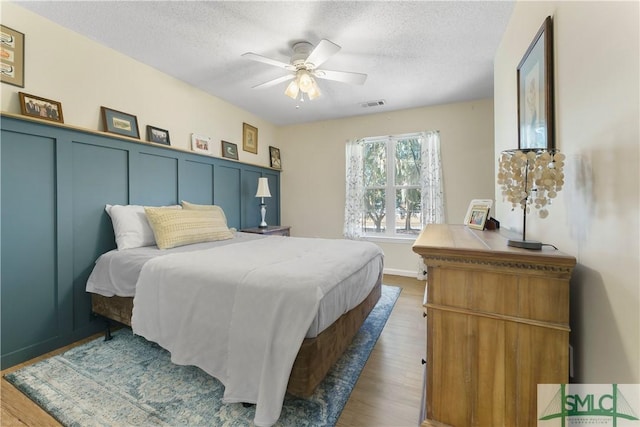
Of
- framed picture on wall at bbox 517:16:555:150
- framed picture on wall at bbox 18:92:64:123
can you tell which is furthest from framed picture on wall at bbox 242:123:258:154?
framed picture on wall at bbox 517:16:555:150

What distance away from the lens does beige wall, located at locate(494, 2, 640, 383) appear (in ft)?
2.50

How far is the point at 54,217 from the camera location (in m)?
2.04

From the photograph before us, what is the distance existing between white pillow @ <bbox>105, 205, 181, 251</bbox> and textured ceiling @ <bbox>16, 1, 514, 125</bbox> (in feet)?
4.95

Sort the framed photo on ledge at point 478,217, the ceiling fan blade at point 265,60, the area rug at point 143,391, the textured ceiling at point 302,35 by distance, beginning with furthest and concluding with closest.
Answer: the ceiling fan blade at point 265,60, the textured ceiling at point 302,35, the framed photo on ledge at point 478,217, the area rug at point 143,391

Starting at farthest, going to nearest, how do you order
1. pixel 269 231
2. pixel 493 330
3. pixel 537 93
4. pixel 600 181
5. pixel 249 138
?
pixel 249 138
pixel 269 231
pixel 537 93
pixel 493 330
pixel 600 181

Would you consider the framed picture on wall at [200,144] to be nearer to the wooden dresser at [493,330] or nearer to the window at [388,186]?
the window at [388,186]

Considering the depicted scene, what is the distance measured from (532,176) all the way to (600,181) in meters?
0.19

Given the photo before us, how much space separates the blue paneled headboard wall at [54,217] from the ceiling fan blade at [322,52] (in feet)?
6.26

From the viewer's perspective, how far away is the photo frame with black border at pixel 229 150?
3693mm

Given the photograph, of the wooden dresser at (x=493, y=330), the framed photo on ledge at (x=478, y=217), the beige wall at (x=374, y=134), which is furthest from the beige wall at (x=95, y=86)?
the framed photo on ledge at (x=478, y=217)

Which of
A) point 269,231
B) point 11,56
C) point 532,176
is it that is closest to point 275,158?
point 269,231

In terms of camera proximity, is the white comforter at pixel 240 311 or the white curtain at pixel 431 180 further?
the white curtain at pixel 431 180

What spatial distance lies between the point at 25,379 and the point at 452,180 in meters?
4.62

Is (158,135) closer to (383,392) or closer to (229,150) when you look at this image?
(229,150)
